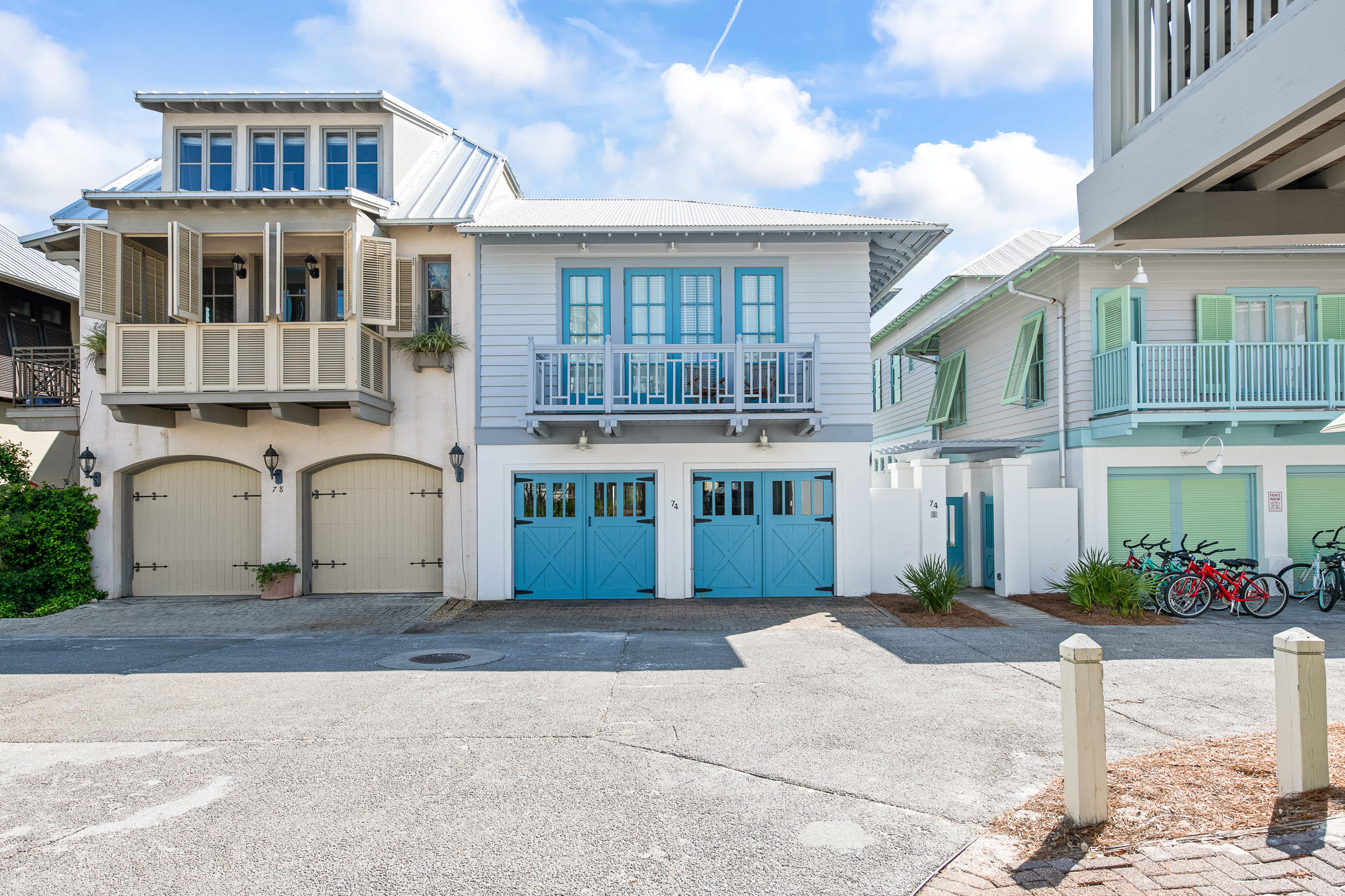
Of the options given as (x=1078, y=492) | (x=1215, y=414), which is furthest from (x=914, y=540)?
(x=1215, y=414)

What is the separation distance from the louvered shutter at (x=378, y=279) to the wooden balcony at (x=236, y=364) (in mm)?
478

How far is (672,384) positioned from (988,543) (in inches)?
250

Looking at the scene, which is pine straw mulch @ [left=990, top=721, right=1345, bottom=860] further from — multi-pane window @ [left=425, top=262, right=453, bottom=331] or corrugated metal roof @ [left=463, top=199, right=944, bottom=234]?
multi-pane window @ [left=425, top=262, right=453, bottom=331]

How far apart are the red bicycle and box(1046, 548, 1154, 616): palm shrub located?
1.35 ft

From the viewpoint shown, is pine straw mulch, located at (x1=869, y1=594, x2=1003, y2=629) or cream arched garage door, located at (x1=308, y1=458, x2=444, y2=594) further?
cream arched garage door, located at (x1=308, y1=458, x2=444, y2=594)

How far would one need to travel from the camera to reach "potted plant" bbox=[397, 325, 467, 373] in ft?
45.1

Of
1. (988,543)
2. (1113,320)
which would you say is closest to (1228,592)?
(988,543)

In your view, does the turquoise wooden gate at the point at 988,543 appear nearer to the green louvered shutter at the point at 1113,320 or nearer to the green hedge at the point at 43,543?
the green louvered shutter at the point at 1113,320

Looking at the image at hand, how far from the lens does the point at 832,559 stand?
13.9 meters

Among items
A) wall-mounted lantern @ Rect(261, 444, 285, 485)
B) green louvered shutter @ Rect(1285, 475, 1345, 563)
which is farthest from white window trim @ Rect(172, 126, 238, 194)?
green louvered shutter @ Rect(1285, 475, 1345, 563)

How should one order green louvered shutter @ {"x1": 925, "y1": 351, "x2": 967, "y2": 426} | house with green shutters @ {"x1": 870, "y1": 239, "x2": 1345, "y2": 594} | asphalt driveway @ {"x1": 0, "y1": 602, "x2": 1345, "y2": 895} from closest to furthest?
asphalt driveway @ {"x1": 0, "y1": 602, "x2": 1345, "y2": 895} < house with green shutters @ {"x1": 870, "y1": 239, "x2": 1345, "y2": 594} < green louvered shutter @ {"x1": 925, "y1": 351, "x2": 967, "y2": 426}

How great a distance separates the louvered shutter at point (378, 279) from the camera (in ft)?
43.3

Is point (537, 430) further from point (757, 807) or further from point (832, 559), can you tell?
point (757, 807)

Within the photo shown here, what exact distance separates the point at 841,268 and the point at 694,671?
7.85 meters
